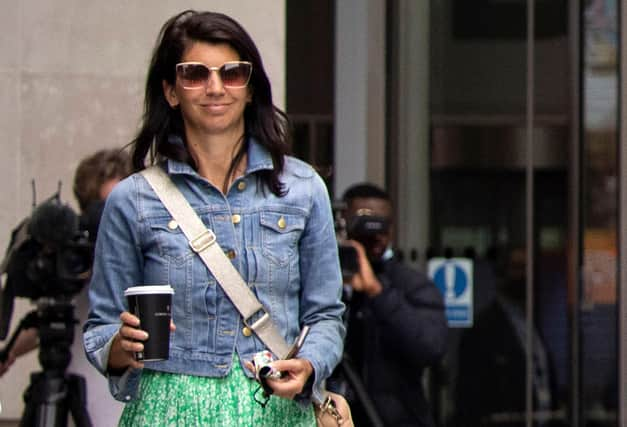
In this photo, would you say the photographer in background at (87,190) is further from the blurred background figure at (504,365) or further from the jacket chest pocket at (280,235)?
the blurred background figure at (504,365)

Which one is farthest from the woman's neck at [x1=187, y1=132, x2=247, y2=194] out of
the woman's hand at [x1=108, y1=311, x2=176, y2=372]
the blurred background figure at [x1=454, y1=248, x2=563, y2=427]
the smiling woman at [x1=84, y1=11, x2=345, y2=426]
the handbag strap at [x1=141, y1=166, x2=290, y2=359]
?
the blurred background figure at [x1=454, y1=248, x2=563, y2=427]

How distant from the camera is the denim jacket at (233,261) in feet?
11.1

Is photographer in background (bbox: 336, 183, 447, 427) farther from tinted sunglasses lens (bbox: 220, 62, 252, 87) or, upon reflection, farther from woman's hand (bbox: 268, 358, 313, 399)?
woman's hand (bbox: 268, 358, 313, 399)

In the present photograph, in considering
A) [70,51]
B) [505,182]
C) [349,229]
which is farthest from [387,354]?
[505,182]

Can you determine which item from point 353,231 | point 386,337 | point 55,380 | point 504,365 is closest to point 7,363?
point 55,380

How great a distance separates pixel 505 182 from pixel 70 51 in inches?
133

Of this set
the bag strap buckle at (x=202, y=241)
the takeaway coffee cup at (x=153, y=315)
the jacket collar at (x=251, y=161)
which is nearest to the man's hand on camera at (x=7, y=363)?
the jacket collar at (x=251, y=161)

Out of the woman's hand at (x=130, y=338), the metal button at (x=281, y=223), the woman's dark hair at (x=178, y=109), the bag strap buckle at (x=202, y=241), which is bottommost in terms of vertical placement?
the woman's hand at (x=130, y=338)

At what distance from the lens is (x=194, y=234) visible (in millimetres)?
3400

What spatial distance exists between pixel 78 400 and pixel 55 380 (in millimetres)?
103

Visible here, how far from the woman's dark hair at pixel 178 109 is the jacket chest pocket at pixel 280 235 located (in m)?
0.06

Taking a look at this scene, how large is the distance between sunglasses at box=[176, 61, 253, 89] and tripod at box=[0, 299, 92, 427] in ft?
6.97

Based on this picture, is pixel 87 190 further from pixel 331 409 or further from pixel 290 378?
pixel 290 378

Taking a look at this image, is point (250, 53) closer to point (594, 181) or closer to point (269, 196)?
point (269, 196)
